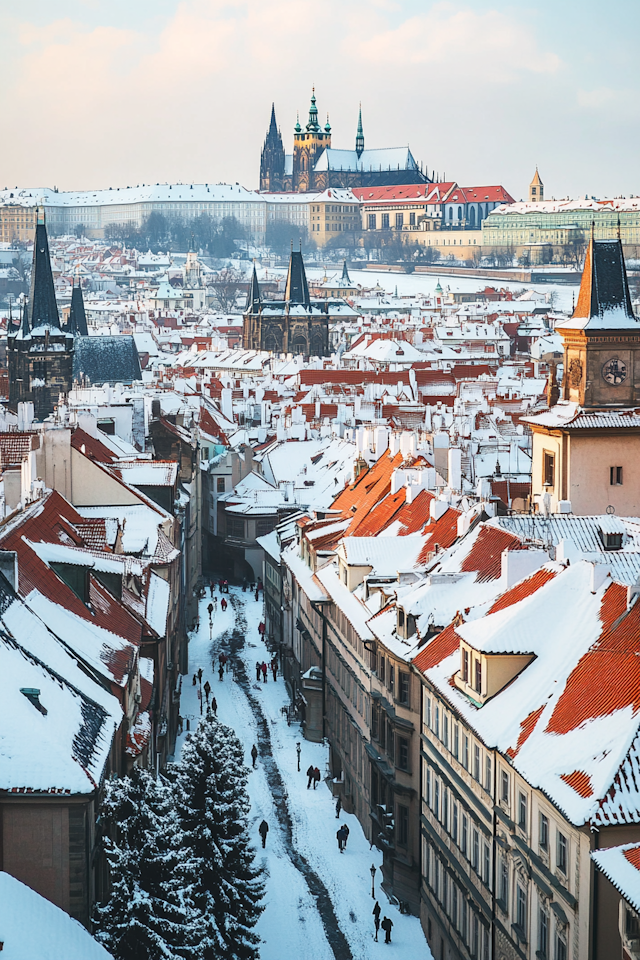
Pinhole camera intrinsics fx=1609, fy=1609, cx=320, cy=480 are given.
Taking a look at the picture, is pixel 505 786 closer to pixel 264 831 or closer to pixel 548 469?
pixel 264 831

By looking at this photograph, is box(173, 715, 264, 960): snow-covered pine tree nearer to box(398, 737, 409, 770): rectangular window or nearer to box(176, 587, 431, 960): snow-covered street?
box(176, 587, 431, 960): snow-covered street

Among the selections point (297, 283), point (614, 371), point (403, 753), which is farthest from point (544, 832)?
point (297, 283)

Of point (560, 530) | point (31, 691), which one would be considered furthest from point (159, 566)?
point (31, 691)

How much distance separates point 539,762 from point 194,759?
173 inches

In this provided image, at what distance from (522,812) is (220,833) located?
3.69 meters

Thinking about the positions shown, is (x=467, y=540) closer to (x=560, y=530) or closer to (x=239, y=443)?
(x=560, y=530)

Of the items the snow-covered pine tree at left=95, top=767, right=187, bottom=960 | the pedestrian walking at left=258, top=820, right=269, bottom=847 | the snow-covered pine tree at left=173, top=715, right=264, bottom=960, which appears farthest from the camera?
the pedestrian walking at left=258, top=820, right=269, bottom=847

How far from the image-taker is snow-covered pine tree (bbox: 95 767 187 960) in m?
15.8

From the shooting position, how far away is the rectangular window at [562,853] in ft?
52.9

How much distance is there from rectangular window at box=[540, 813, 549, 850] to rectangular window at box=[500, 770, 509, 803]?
4.07 ft

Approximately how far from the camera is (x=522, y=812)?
17.6 metres

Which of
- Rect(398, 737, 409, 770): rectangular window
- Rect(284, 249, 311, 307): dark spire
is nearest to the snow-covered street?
Rect(398, 737, 409, 770): rectangular window

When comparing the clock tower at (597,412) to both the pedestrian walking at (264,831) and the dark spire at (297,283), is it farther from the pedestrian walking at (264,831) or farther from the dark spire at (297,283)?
the dark spire at (297,283)

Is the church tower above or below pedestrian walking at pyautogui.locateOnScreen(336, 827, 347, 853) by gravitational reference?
above
